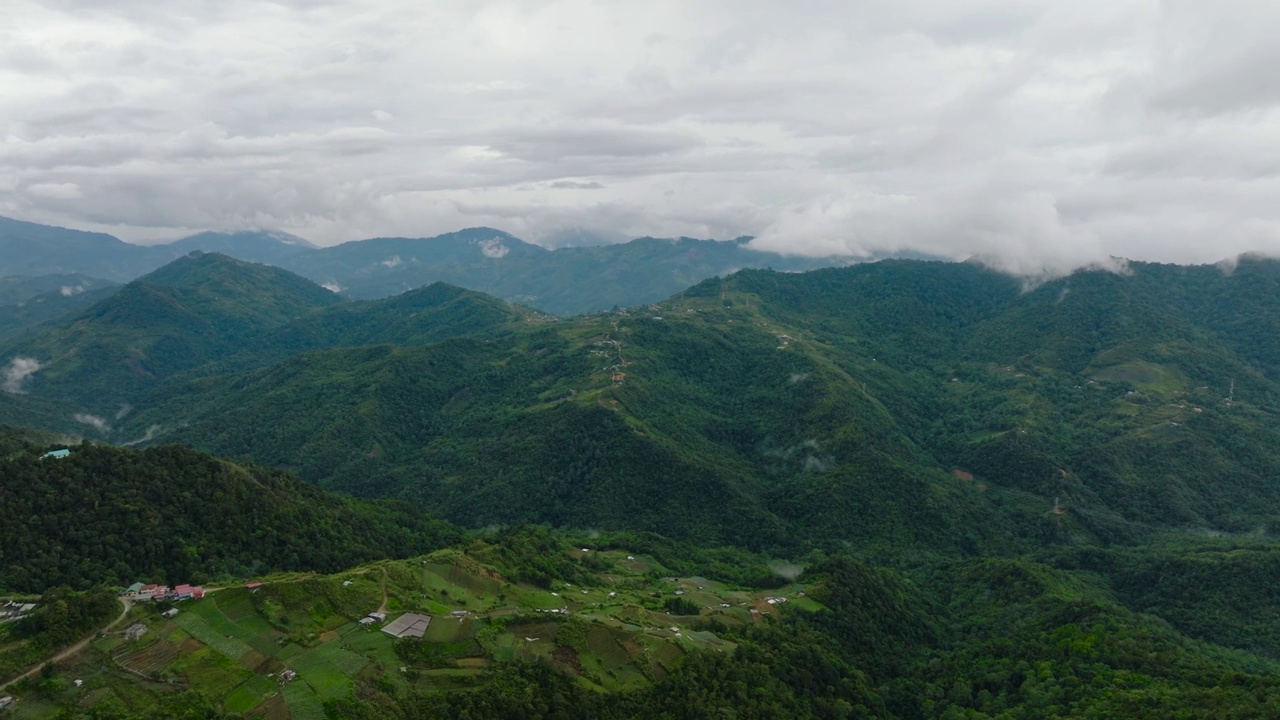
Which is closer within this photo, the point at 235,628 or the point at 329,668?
the point at 329,668

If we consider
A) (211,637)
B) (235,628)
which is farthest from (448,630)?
(211,637)

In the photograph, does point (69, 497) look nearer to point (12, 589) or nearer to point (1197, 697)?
point (12, 589)

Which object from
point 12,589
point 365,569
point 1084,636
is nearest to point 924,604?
point 1084,636

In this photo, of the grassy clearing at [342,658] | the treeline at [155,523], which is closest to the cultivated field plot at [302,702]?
the grassy clearing at [342,658]

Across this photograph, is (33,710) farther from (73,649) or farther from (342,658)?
(342,658)

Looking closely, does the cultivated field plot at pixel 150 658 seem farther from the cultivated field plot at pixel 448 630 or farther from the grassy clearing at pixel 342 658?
the cultivated field plot at pixel 448 630

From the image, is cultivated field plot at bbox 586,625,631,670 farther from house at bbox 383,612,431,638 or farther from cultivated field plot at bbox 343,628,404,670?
cultivated field plot at bbox 343,628,404,670

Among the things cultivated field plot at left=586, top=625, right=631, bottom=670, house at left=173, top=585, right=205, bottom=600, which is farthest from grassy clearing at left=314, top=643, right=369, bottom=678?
cultivated field plot at left=586, top=625, right=631, bottom=670
